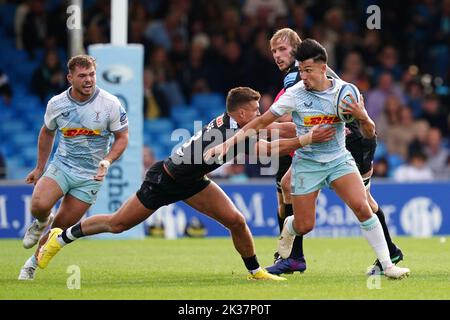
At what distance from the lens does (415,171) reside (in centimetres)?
1967

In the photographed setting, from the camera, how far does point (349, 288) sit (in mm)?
9719

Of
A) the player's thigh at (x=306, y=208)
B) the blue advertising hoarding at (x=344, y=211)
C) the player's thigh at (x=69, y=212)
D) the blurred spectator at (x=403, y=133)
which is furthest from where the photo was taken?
the blurred spectator at (x=403, y=133)

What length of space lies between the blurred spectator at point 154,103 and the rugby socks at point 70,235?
35.6ft

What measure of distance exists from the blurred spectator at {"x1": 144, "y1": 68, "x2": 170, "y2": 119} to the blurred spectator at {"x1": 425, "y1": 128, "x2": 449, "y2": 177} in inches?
205

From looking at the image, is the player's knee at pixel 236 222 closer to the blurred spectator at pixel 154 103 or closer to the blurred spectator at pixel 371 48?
the blurred spectator at pixel 154 103

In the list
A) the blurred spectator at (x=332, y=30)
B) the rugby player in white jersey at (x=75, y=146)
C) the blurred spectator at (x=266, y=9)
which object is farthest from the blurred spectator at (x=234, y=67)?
the rugby player in white jersey at (x=75, y=146)

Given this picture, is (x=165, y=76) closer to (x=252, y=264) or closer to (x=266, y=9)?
(x=266, y=9)

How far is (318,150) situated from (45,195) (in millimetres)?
2817

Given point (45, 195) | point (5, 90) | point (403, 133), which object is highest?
point (5, 90)

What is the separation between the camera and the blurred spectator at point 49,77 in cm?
2080

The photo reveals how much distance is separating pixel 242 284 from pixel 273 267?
3.47 feet

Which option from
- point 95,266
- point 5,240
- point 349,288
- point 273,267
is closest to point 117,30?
point 5,240

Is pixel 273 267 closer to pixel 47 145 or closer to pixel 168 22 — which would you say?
pixel 47 145

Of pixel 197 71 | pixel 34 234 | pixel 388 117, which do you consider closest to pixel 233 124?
pixel 34 234
